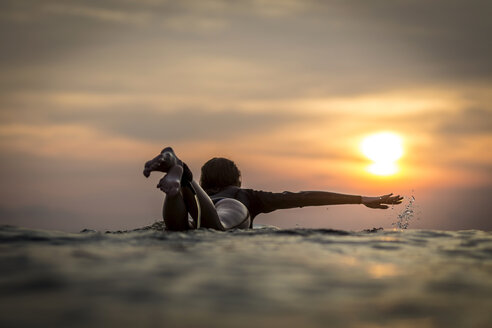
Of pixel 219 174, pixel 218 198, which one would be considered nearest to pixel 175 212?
pixel 218 198

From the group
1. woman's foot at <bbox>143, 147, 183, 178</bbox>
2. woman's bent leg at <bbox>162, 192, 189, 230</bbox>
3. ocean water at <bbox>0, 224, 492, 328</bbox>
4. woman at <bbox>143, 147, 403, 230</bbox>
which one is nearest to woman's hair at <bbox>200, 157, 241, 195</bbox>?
woman at <bbox>143, 147, 403, 230</bbox>

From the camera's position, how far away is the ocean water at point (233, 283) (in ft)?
9.09

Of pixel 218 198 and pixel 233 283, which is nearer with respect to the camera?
pixel 233 283

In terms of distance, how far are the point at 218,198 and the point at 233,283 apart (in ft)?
15.5

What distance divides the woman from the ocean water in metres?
0.95

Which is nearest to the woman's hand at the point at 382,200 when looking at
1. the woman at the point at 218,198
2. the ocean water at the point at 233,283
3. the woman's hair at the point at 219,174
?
the woman at the point at 218,198

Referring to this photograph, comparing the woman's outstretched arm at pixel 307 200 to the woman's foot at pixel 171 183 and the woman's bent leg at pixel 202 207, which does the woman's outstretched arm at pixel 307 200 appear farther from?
the woman's foot at pixel 171 183

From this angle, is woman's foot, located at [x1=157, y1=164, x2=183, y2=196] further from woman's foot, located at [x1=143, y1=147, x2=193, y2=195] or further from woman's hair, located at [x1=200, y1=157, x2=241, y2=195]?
woman's hair, located at [x1=200, y1=157, x2=241, y2=195]

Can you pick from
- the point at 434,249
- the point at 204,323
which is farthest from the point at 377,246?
the point at 204,323

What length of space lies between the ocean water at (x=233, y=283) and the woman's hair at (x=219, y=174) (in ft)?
10.1

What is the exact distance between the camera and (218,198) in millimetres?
8164

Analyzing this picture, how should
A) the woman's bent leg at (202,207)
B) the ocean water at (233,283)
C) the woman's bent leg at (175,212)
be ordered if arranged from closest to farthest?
the ocean water at (233,283), the woman's bent leg at (175,212), the woman's bent leg at (202,207)

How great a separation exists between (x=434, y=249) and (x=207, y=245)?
8.15 ft

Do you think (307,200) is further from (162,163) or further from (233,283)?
(233,283)
